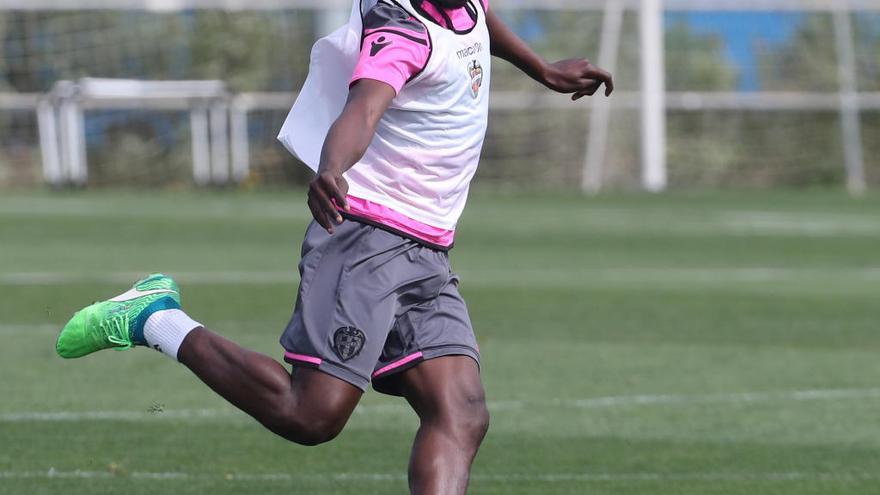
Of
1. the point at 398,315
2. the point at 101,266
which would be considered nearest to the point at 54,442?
the point at 398,315

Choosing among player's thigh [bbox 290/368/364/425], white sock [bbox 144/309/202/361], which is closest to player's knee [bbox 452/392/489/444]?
player's thigh [bbox 290/368/364/425]

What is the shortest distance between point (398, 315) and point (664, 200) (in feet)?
75.5

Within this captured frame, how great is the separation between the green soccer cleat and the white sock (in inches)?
1.3

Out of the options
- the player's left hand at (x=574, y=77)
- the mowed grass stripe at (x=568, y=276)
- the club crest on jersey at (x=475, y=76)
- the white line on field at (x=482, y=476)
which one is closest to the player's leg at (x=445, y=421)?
the club crest on jersey at (x=475, y=76)

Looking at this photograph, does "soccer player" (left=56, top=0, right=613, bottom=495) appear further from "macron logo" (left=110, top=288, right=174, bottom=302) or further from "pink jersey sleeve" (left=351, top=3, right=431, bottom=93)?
"macron logo" (left=110, top=288, right=174, bottom=302)

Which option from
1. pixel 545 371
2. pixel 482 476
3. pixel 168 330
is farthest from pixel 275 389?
pixel 545 371

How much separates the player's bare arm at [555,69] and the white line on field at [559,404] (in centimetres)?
280

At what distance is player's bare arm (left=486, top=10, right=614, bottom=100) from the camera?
6.29 meters

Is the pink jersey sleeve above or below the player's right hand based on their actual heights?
above

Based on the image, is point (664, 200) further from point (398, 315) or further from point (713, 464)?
point (398, 315)

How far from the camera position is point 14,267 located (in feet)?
54.6

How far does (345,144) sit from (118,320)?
132cm

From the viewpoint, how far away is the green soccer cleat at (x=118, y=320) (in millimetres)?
5875

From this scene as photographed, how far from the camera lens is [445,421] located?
544 cm
